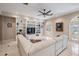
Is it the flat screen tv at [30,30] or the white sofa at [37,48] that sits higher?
the flat screen tv at [30,30]

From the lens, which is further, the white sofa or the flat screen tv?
the flat screen tv

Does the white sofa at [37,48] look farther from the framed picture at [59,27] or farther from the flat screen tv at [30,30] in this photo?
the framed picture at [59,27]

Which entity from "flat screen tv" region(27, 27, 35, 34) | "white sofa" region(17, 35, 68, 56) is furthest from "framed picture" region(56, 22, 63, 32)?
"white sofa" region(17, 35, 68, 56)

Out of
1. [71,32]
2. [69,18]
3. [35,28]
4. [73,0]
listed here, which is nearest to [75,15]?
[69,18]

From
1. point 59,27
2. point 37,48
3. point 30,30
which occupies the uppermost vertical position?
point 59,27

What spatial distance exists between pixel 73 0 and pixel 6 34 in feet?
21.8

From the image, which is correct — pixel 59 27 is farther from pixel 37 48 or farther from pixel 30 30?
pixel 37 48

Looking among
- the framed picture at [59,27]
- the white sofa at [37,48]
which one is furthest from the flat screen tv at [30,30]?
the white sofa at [37,48]

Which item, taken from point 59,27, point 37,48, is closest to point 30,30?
point 59,27

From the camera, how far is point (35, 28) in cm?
1018

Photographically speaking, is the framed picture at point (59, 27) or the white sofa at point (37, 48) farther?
the framed picture at point (59, 27)

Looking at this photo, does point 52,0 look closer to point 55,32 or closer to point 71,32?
point 71,32

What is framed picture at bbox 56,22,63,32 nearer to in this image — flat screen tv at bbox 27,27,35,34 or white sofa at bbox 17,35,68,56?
flat screen tv at bbox 27,27,35,34

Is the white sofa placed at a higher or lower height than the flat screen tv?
lower
